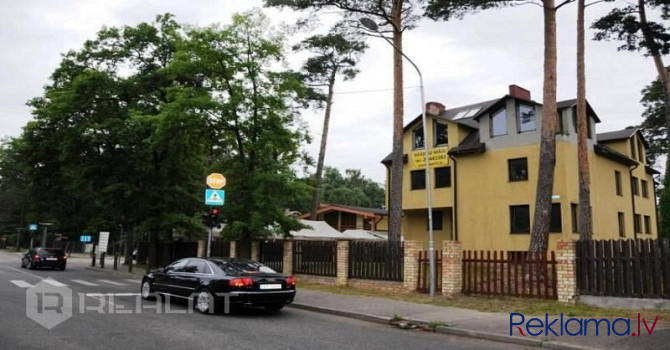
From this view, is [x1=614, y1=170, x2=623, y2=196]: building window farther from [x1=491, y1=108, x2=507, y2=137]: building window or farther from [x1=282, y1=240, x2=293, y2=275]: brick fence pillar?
[x1=282, y1=240, x2=293, y2=275]: brick fence pillar

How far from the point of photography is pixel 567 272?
11.6 m

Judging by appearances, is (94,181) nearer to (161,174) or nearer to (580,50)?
(161,174)

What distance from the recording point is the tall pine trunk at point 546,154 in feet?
49.2

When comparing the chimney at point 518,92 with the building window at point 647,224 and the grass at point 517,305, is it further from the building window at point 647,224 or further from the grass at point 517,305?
the grass at point 517,305

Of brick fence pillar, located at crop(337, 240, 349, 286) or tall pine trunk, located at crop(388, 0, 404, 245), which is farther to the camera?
tall pine trunk, located at crop(388, 0, 404, 245)

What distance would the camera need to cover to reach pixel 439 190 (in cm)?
2880

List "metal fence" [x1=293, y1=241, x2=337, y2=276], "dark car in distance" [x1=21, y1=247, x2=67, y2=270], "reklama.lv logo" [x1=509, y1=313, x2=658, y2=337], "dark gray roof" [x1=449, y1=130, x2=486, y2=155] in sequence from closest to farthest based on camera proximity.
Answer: "reklama.lv logo" [x1=509, y1=313, x2=658, y2=337] < "metal fence" [x1=293, y1=241, x2=337, y2=276] < "dark gray roof" [x1=449, y1=130, x2=486, y2=155] < "dark car in distance" [x1=21, y1=247, x2=67, y2=270]

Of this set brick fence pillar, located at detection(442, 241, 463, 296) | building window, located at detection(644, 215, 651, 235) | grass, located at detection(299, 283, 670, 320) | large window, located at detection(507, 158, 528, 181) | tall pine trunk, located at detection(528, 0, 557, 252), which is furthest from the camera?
building window, located at detection(644, 215, 651, 235)

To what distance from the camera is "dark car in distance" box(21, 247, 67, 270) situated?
27.0 m

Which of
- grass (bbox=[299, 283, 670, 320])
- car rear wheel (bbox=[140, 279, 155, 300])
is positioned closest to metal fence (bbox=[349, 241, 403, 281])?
grass (bbox=[299, 283, 670, 320])

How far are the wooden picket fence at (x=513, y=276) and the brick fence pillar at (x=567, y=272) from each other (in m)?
0.27

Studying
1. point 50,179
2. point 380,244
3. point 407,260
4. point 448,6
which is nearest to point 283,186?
point 380,244

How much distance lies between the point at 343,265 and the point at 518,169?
1305 centimetres

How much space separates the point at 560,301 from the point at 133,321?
31.7ft
